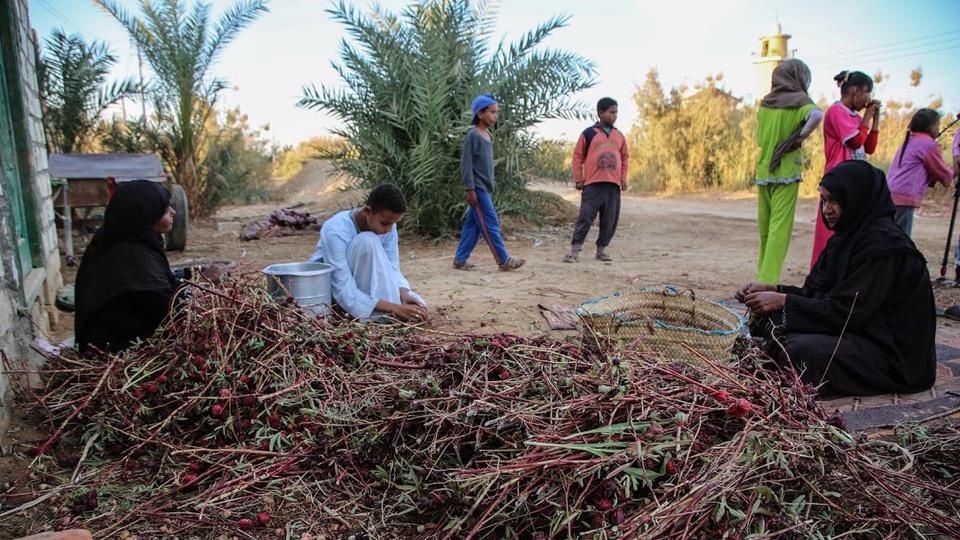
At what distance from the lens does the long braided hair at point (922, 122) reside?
5.65m

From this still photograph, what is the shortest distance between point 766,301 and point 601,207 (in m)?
3.76

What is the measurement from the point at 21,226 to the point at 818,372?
499 cm

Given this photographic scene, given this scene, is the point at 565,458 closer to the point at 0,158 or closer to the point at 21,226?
Answer: the point at 0,158

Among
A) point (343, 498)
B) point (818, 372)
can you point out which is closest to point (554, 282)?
point (818, 372)

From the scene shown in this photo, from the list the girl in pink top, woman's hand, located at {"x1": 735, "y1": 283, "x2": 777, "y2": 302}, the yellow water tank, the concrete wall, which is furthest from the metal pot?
the yellow water tank

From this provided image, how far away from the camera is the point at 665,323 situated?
319 cm

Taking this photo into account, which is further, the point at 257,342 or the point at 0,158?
the point at 0,158

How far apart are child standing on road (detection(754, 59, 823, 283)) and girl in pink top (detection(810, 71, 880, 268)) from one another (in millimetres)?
211

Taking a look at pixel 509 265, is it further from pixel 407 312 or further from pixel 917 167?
pixel 917 167

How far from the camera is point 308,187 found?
19.3 meters

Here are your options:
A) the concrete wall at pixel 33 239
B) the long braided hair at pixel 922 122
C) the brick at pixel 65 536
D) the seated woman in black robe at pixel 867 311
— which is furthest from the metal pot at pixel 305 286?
the long braided hair at pixel 922 122

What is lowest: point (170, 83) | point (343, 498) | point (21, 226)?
point (343, 498)

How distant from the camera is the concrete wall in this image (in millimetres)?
2971

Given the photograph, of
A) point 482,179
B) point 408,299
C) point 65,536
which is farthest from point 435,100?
point 65,536
